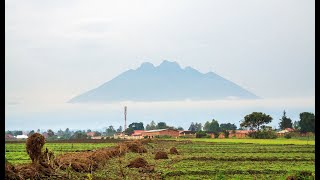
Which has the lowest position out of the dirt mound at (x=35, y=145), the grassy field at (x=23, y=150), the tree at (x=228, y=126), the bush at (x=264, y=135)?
the grassy field at (x=23, y=150)

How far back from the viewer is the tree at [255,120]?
90062 mm

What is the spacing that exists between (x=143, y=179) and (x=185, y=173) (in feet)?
11.3

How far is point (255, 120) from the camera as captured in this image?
90.9 m

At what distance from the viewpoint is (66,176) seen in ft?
47.8

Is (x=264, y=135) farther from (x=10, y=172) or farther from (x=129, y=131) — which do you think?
(x=10, y=172)

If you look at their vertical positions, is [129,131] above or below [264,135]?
above

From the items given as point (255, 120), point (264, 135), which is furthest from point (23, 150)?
point (255, 120)

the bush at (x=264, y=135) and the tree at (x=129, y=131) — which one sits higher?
the tree at (x=129, y=131)

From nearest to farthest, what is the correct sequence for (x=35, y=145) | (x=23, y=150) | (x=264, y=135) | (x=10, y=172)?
(x=10, y=172)
(x=35, y=145)
(x=23, y=150)
(x=264, y=135)

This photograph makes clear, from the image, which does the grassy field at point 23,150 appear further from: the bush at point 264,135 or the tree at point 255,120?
the tree at point 255,120

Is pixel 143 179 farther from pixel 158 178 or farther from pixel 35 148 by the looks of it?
pixel 35 148

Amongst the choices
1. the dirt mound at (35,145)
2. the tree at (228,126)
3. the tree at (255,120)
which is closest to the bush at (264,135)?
the tree at (255,120)

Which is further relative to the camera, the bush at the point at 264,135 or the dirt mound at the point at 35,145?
the bush at the point at 264,135

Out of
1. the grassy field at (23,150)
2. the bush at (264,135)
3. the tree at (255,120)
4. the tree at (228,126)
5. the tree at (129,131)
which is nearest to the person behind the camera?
the grassy field at (23,150)
